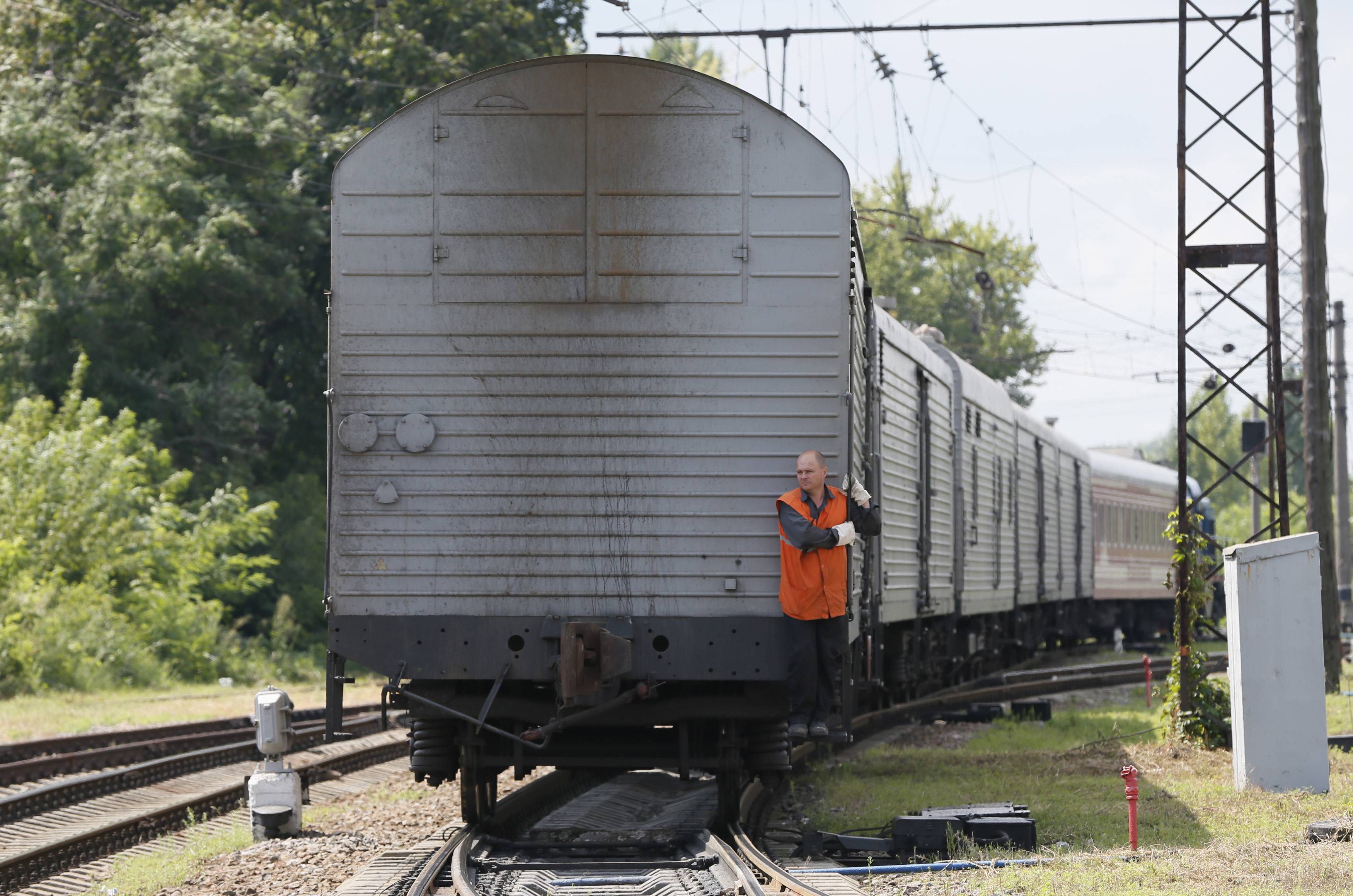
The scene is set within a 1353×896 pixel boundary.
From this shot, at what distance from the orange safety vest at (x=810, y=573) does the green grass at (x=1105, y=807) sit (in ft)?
4.47

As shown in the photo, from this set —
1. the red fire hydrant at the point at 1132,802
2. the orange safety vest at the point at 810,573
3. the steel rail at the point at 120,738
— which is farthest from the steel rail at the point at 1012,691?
the orange safety vest at the point at 810,573

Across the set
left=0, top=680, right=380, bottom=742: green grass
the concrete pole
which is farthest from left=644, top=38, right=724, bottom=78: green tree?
left=0, top=680, right=380, bottom=742: green grass

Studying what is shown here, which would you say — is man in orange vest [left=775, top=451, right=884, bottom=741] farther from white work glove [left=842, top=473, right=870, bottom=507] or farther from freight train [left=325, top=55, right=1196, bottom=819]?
freight train [left=325, top=55, right=1196, bottom=819]

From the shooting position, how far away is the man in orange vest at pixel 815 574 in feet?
25.7

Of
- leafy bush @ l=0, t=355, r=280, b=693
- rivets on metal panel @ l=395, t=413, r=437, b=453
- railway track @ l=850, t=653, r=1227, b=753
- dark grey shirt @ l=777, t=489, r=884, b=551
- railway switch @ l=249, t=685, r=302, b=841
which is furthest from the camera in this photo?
leafy bush @ l=0, t=355, r=280, b=693

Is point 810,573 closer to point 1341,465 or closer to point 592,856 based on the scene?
point 592,856

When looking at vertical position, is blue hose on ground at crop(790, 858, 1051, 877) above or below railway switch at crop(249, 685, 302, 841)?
below

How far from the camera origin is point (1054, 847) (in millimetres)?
8172

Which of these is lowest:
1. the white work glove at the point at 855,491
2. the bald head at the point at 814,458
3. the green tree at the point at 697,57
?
the white work glove at the point at 855,491

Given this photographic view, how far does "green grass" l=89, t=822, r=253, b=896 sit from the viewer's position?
7941 millimetres

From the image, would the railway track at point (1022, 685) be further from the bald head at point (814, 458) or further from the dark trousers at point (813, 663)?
the bald head at point (814, 458)

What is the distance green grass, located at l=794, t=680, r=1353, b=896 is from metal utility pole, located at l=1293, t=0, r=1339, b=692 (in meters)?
2.12

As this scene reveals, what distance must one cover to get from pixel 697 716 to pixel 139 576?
57.9 ft

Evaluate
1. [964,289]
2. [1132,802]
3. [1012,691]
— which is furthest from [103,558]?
[964,289]
